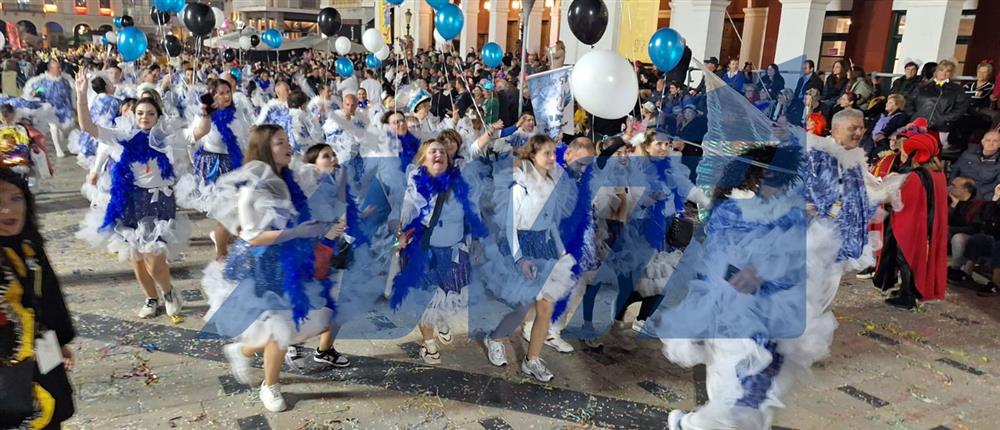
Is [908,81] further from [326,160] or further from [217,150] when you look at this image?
[217,150]

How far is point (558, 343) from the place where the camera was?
16.0ft

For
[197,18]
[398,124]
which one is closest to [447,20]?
[398,124]

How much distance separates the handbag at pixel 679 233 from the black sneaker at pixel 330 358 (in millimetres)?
2502

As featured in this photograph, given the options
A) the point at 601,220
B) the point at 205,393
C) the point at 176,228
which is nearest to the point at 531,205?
the point at 601,220

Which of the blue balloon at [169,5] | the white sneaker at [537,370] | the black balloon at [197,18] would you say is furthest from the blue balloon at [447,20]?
the white sneaker at [537,370]

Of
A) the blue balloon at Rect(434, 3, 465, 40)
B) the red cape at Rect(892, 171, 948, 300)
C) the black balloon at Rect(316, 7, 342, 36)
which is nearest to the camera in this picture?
the red cape at Rect(892, 171, 948, 300)

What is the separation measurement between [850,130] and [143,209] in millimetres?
5100

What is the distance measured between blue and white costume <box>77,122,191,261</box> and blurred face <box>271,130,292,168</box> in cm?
167

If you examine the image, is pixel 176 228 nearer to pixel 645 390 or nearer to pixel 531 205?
pixel 531 205

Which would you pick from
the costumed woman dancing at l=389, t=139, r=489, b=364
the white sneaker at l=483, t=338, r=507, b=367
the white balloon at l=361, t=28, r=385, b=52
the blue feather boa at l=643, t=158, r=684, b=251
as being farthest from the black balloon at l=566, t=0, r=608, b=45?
the white balloon at l=361, t=28, r=385, b=52

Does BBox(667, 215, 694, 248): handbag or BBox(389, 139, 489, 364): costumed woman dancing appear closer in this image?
BBox(389, 139, 489, 364): costumed woman dancing

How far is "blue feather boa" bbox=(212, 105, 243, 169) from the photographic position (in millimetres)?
6391

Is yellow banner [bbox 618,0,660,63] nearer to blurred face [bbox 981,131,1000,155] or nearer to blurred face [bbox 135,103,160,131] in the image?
blurred face [bbox 981,131,1000,155]

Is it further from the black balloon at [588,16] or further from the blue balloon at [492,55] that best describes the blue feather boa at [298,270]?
the blue balloon at [492,55]
